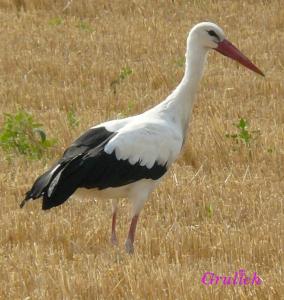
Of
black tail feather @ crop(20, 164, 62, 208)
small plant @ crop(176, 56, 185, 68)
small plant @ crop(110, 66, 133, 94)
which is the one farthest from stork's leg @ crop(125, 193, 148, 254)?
small plant @ crop(176, 56, 185, 68)

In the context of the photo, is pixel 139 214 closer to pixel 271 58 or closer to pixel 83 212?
pixel 83 212

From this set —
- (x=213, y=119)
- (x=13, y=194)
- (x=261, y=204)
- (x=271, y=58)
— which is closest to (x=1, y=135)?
(x=13, y=194)

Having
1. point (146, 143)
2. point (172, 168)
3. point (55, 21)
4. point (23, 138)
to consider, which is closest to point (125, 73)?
point (23, 138)

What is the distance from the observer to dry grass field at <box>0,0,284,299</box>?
602 centimetres

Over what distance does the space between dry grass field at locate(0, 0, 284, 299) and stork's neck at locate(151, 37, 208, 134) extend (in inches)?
29.6

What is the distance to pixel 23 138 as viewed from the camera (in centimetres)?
916

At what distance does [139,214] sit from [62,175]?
76cm

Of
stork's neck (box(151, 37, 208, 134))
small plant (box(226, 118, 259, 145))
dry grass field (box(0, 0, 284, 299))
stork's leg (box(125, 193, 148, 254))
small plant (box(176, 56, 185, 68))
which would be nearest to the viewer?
dry grass field (box(0, 0, 284, 299))

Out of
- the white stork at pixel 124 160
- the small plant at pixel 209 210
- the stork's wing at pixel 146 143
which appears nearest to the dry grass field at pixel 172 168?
the small plant at pixel 209 210

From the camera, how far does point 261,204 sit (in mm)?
7695

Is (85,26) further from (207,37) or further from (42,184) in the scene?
(42,184)

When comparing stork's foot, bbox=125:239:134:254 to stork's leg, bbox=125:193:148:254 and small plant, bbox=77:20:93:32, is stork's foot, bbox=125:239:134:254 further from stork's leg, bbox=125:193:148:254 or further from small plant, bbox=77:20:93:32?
small plant, bbox=77:20:93:32

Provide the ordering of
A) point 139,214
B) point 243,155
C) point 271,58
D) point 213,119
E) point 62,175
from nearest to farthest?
1. point 62,175
2. point 139,214
3. point 243,155
4. point 213,119
5. point 271,58

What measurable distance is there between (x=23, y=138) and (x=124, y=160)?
7.80 feet
